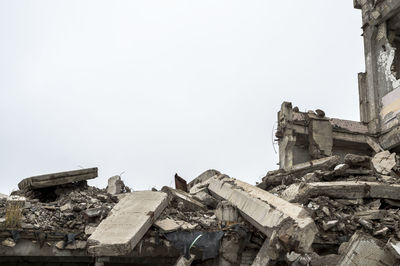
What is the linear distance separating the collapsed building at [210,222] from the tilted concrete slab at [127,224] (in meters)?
0.01

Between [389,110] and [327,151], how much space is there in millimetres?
2882

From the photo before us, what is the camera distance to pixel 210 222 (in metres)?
6.48

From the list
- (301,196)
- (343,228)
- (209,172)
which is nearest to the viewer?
(343,228)

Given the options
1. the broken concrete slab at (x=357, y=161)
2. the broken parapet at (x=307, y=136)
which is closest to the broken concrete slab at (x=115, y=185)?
the broken concrete slab at (x=357, y=161)

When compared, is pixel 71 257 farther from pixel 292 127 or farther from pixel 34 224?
pixel 292 127

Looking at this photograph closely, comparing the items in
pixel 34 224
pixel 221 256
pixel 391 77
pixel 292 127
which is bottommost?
pixel 221 256

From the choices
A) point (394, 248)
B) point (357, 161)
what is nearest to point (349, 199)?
point (357, 161)

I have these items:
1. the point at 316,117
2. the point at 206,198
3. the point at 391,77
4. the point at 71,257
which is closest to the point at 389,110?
the point at 391,77

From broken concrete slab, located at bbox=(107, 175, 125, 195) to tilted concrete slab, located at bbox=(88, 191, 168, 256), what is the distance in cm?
161

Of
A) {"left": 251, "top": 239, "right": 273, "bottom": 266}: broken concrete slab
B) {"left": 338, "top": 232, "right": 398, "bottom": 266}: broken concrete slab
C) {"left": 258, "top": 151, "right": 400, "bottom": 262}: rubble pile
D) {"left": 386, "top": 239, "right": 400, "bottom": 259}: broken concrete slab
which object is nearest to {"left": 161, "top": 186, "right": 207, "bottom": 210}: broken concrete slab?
{"left": 258, "top": 151, "right": 400, "bottom": 262}: rubble pile

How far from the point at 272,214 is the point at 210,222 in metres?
0.91

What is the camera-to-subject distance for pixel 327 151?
1450 cm

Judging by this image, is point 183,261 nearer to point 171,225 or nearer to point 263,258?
point 171,225

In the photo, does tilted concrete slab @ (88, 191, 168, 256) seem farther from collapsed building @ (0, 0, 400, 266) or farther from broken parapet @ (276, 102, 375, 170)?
broken parapet @ (276, 102, 375, 170)
